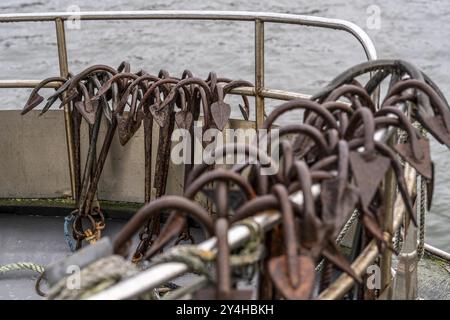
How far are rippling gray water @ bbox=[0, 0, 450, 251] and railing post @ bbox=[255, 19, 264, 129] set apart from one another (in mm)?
6151

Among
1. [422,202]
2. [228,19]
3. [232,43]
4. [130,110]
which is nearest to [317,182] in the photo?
[422,202]

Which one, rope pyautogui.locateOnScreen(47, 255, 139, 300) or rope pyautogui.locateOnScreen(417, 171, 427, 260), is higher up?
rope pyautogui.locateOnScreen(47, 255, 139, 300)

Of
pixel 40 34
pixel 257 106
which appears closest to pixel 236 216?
pixel 257 106

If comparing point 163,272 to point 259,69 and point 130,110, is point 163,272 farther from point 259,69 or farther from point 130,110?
point 259,69

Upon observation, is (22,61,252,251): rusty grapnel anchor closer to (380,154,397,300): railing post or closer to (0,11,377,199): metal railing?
(0,11,377,199): metal railing

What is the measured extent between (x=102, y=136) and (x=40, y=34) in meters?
8.60

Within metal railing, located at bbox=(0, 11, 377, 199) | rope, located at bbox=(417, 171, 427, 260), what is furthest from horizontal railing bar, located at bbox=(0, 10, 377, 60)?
rope, located at bbox=(417, 171, 427, 260)

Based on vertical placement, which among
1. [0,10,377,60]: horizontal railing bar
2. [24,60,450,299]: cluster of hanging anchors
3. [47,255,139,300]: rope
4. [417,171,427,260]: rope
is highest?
[0,10,377,60]: horizontal railing bar

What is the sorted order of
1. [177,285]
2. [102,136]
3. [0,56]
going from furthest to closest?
[0,56], [102,136], [177,285]

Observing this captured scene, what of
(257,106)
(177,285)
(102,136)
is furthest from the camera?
(102,136)

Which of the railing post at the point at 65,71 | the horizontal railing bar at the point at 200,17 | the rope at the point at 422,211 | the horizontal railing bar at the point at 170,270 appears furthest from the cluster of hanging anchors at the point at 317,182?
the railing post at the point at 65,71

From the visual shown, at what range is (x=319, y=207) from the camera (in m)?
1.44

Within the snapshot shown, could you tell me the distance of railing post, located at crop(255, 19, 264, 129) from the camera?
141 inches
